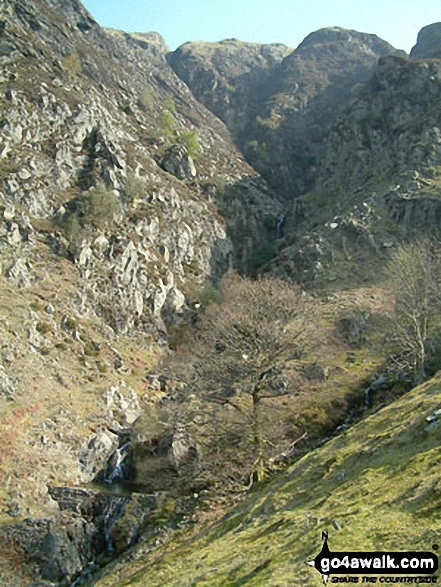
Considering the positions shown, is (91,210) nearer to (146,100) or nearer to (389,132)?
(389,132)

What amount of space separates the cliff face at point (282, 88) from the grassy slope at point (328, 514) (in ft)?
311

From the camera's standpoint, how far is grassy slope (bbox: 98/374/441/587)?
9.72 metres

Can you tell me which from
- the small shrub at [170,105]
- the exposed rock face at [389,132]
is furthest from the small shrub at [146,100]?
the exposed rock face at [389,132]

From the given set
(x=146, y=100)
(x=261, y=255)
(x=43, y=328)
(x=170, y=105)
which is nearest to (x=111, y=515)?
(x=43, y=328)

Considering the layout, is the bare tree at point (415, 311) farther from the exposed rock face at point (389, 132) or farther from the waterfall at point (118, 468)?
the exposed rock face at point (389, 132)

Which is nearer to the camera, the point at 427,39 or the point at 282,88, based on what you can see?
the point at 282,88

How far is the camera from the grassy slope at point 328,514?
9719 millimetres

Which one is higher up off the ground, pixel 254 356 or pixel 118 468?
pixel 254 356

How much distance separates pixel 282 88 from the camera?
147m

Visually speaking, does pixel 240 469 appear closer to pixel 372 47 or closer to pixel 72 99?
pixel 72 99

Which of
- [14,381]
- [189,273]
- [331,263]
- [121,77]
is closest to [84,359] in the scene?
[14,381]

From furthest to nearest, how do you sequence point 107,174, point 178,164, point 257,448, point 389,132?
point 389,132 < point 178,164 < point 107,174 < point 257,448

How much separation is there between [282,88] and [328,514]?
503 feet

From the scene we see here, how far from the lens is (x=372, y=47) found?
165750mm
